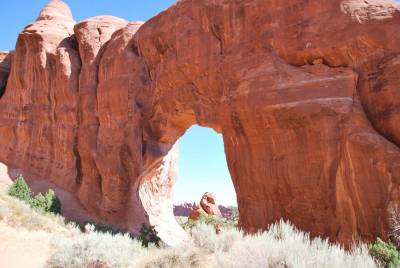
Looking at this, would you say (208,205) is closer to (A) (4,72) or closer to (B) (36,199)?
(A) (4,72)

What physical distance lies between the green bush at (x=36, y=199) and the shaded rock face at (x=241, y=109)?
1.63m

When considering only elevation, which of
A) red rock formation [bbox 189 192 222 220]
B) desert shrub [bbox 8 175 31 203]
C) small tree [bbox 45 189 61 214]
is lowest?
red rock formation [bbox 189 192 222 220]

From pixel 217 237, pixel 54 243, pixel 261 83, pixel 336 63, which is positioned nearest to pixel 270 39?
pixel 261 83

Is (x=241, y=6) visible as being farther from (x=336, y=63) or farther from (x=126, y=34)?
(x=126, y=34)

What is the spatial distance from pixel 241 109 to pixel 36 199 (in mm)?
10637

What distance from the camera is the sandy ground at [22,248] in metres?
8.86

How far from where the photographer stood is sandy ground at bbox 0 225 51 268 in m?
8.86

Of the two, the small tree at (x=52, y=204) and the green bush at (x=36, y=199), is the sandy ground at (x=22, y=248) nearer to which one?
the green bush at (x=36, y=199)

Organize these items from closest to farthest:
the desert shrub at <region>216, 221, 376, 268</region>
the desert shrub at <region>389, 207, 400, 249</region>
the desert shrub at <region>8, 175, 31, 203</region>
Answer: the desert shrub at <region>216, 221, 376, 268</region>
the desert shrub at <region>389, 207, 400, 249</region>
the desert shrub at <region>8, 175, 31, 203</region>

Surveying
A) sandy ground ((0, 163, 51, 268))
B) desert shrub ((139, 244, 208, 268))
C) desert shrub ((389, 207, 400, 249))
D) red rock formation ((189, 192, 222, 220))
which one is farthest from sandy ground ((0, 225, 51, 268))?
Answer: red rock formation ((189, 192, 222, 220))

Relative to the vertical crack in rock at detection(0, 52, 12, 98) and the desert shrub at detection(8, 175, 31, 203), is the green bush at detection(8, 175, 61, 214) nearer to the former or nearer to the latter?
the desert shrub at detection(8, 175, 31, 203)

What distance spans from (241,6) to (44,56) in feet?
46.1

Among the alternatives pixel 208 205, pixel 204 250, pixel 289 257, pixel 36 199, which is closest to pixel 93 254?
pixel 204 250

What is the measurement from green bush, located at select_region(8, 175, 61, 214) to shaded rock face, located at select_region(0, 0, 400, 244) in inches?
64.3
